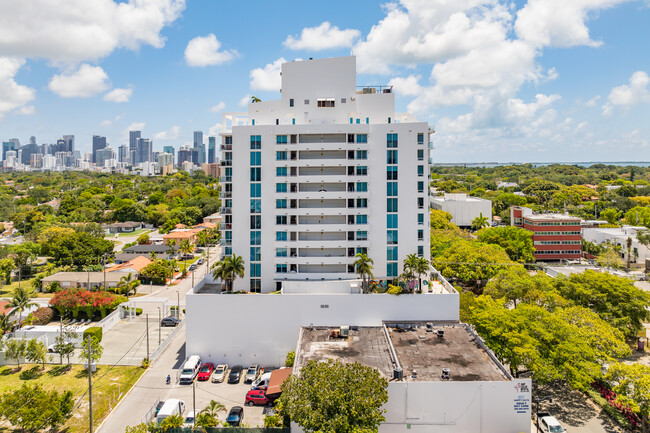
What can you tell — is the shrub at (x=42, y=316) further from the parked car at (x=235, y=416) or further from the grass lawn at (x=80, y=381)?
the parked car at (x=235, y=416)

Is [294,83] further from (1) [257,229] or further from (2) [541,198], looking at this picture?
(2) [541,198]

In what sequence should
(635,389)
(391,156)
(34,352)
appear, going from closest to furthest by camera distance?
(635,389) → (34,352) → (391,156)

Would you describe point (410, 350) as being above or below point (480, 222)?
below

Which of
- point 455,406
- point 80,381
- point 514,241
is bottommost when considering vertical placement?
point 80,381

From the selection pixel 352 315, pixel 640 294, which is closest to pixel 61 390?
pixel 352 315

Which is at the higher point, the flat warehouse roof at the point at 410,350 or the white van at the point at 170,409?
the flat warehouse roof at the point at 410,350

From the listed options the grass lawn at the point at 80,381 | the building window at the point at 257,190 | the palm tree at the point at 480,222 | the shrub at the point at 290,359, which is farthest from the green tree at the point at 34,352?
the palm tree at the point at 480,222

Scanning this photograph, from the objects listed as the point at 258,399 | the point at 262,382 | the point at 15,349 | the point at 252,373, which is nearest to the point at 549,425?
the point at 258,399

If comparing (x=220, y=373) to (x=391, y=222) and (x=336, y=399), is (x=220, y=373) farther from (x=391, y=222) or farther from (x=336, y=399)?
(x=391, y=222)

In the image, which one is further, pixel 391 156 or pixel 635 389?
pixel 391 156
